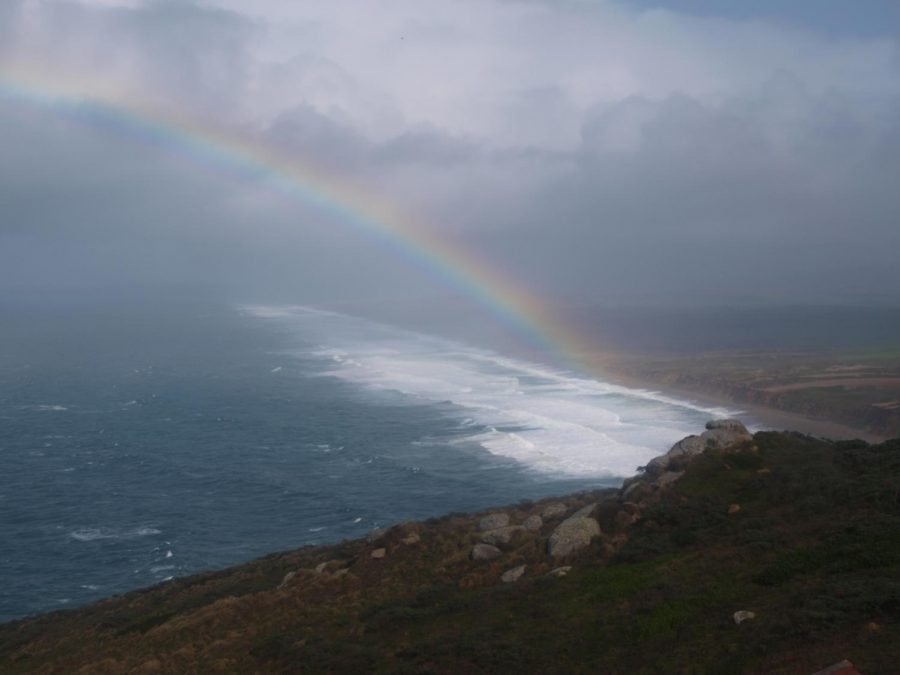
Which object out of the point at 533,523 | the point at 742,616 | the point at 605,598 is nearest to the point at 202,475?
the point at 533,523

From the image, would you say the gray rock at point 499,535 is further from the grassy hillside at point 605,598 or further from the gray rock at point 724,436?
the gray rock at point 724,436

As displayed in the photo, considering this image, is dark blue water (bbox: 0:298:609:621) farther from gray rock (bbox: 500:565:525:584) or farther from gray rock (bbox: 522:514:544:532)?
gray rock (bbox: 500:565:525:584)

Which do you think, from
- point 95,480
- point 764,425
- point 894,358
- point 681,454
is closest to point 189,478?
point 95,480

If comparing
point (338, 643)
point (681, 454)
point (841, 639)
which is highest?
point (681, 454)

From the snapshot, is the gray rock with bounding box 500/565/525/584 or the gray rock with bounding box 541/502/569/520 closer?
the gray rock with bounding box 500/565/525/584

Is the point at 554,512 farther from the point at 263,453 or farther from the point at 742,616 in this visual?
the point at 263,453

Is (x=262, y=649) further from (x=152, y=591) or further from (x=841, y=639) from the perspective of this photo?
(x=152, y=591)

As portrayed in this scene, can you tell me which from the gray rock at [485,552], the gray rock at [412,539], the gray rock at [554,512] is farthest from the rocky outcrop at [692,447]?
the gray rock at [412,539]

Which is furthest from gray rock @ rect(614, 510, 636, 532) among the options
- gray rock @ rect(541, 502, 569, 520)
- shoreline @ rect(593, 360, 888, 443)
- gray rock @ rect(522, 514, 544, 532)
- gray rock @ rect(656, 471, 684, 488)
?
shoreline @ rect(593, 360, 888, 443)
